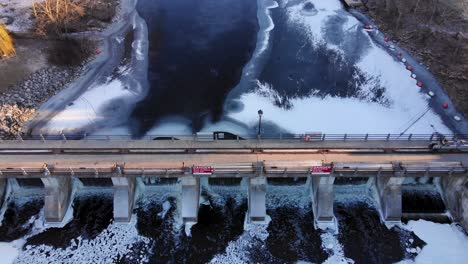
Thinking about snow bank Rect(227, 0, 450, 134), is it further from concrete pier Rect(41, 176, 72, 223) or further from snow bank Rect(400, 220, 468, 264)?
concrete pier Rect(41, 176, 72, 223)

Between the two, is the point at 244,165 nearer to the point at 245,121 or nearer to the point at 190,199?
the point at 190,199

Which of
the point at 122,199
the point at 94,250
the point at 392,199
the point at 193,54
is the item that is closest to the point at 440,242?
the point at 392,199

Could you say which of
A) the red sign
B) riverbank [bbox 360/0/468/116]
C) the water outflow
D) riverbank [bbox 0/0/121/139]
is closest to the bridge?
the red sign

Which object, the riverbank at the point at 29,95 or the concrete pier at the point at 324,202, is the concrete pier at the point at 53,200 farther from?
the concrete pier at the point at 324,202

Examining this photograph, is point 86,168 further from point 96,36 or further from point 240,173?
point 96,36

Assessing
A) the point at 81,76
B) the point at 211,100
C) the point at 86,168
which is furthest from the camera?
the point at 81,76

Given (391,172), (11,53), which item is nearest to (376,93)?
(391,172)
